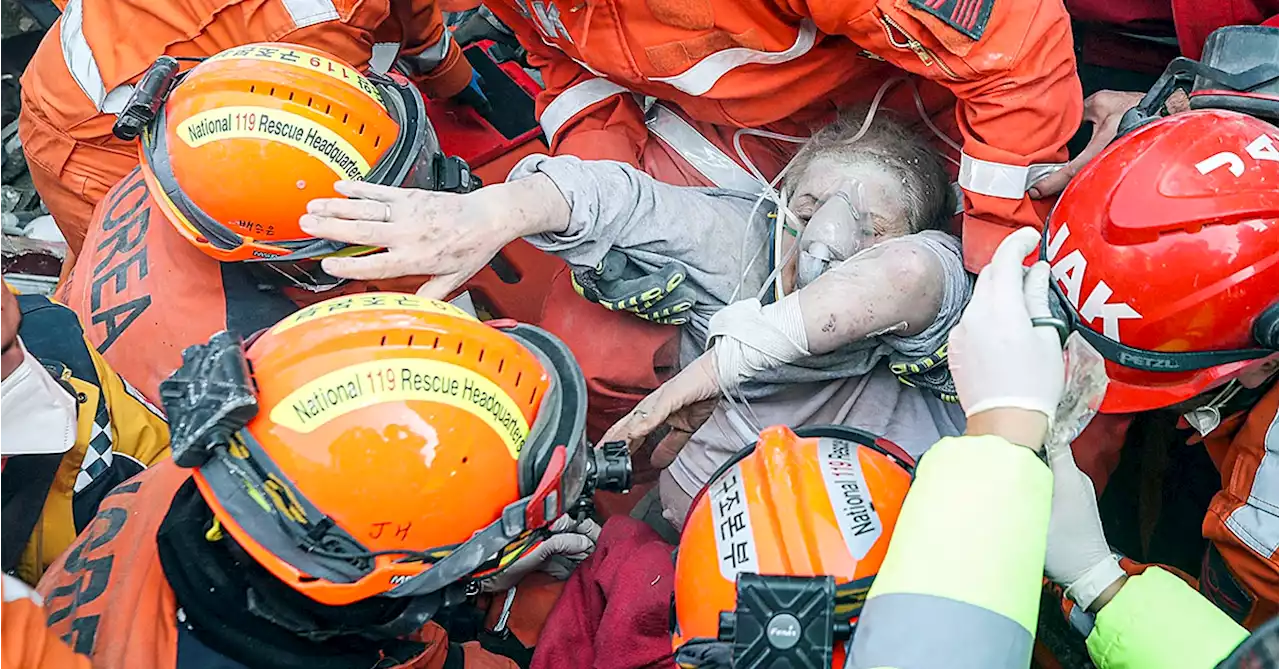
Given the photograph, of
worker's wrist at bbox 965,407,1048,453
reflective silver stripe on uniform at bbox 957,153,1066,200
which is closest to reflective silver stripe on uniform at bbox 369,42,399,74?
reflective silver stripe on uniform at bbox 957,153,1066,200

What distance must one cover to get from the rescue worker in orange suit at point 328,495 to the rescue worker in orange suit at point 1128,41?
5.15ft

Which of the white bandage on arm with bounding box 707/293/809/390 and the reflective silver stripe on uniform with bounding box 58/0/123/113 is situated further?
the reflective silver stripe on uniform with bounding box 58/0/123/113

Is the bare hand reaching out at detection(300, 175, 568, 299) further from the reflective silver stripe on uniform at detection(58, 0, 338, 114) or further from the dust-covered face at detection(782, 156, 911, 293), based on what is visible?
the reflective silver stripe on uniform at detection(58, 0, 338, 114)

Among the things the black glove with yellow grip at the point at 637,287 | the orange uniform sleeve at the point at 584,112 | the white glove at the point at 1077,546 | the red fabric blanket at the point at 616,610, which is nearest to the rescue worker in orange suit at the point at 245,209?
the black glove with yellow grip at the point at 637,287

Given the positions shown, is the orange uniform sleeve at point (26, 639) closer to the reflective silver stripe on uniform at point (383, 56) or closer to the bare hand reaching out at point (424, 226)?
the bare hand reaching out at point (424, 226)

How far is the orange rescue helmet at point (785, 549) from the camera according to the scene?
6.06 feet

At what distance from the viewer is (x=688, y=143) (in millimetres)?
3223

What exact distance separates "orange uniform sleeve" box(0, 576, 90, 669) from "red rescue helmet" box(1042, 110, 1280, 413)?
5.72 feet

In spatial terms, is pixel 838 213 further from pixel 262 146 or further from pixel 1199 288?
pixel 262 146

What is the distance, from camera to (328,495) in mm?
1801

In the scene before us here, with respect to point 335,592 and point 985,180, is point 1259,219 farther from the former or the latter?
point 335,592

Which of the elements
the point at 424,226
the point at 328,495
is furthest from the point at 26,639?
the point at 424,226

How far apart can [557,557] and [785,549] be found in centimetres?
89

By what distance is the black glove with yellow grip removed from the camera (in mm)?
2820
